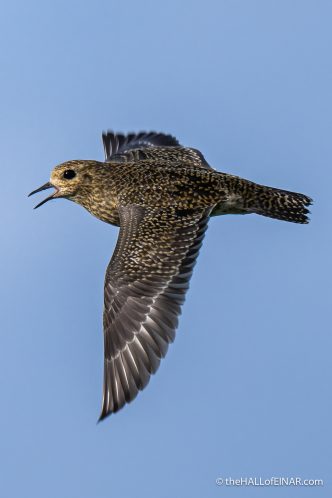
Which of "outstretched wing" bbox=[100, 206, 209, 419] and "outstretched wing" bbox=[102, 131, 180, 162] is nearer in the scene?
"outstretched wing" bbox=[100, 206, 209, 419]

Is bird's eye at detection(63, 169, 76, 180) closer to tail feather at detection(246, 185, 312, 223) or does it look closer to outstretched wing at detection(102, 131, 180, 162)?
outstretched wing at detection(102, 131, 180, 162)

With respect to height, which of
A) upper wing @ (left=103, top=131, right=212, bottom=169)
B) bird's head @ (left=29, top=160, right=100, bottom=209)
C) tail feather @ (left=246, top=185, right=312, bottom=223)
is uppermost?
upper wing @ (left=103, top=131, right=212, bottom=169)

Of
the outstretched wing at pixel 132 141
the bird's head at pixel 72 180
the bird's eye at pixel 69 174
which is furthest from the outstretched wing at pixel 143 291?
the outstretched wing at pixel 132 141

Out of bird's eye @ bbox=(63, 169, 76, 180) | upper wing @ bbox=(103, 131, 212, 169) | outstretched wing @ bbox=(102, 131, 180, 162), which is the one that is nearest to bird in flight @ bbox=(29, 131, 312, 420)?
bird's eye @ bbox=(63, 169, 76, 180)

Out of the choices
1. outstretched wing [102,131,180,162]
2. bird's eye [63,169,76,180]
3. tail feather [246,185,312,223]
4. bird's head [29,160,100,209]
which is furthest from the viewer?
outstretched wing [102,131,180,162]

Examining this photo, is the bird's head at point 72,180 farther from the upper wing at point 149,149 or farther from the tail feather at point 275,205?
the tail feather at point 275,205

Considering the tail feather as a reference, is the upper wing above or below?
above

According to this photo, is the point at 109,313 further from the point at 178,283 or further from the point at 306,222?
the point at 306,222
